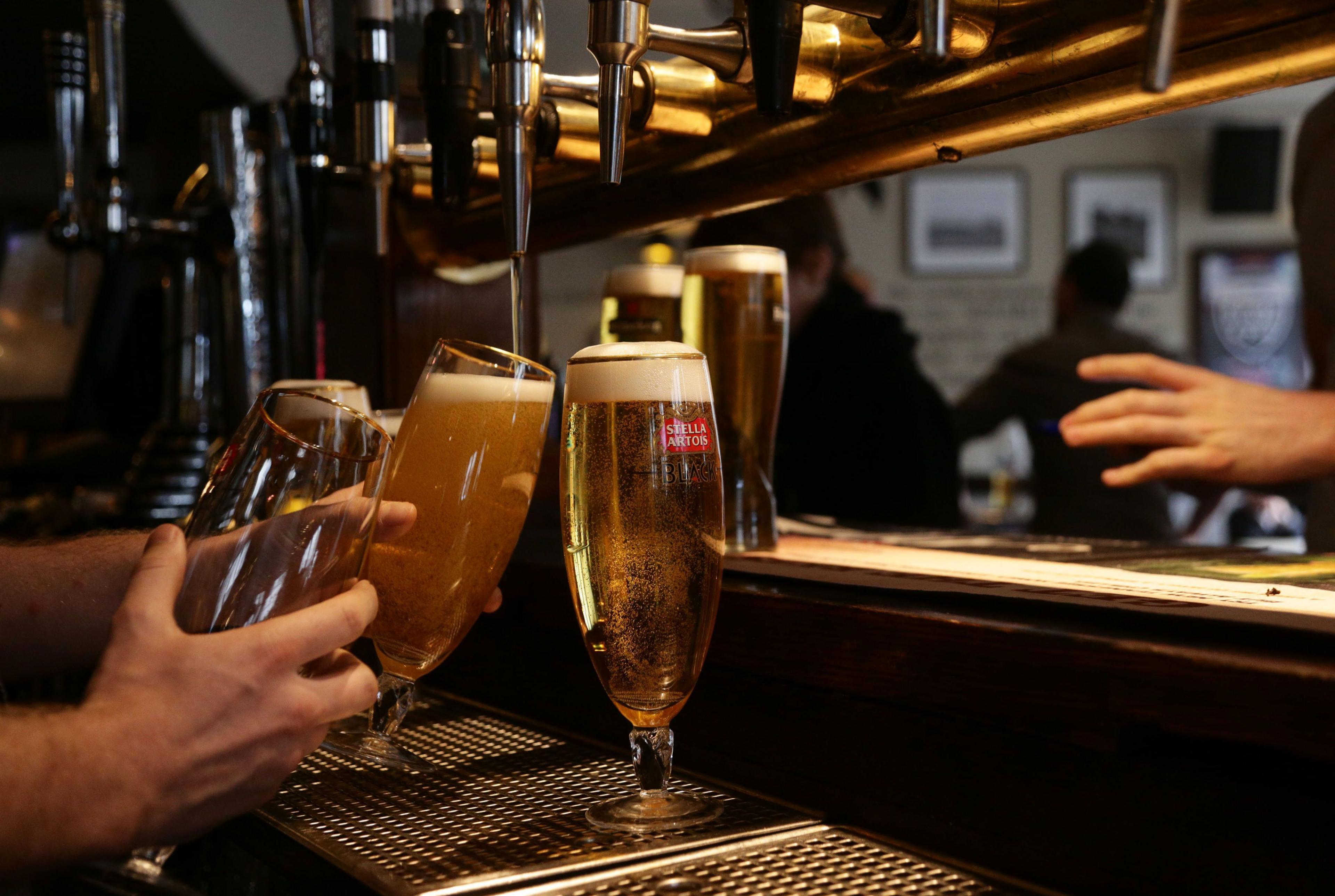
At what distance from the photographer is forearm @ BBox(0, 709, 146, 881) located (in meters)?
0.54

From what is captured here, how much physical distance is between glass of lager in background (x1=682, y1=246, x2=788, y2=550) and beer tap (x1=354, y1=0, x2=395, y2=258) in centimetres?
30

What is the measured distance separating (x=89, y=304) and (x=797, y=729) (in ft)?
9.58

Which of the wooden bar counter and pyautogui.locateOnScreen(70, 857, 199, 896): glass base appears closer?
the wooden bar counter

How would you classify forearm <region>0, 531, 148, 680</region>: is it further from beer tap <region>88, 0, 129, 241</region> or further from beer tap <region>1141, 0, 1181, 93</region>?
beer tap <region>88, 0, 129, 241</region>

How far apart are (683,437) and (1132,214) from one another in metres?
7.28

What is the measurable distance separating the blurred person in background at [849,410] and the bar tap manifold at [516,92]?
171cm

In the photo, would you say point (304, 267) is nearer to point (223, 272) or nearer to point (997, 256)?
point (223, 272)

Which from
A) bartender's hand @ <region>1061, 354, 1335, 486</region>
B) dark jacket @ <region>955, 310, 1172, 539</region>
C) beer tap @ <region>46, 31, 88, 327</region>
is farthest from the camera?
dark jacket @ <region>955, 310, 1172, 539</region>

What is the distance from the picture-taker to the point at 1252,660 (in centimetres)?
50

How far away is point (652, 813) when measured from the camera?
66 centimetres

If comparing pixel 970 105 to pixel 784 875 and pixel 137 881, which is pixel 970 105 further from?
pixel 137 881

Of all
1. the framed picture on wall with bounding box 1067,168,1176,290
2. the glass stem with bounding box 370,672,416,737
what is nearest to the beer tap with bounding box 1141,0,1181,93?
the glass stem with bounding box 370,672,416,737

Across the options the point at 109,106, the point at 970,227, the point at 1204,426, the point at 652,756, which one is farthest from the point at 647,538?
the point at 970,227

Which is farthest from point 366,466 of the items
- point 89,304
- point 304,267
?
point 89,304
